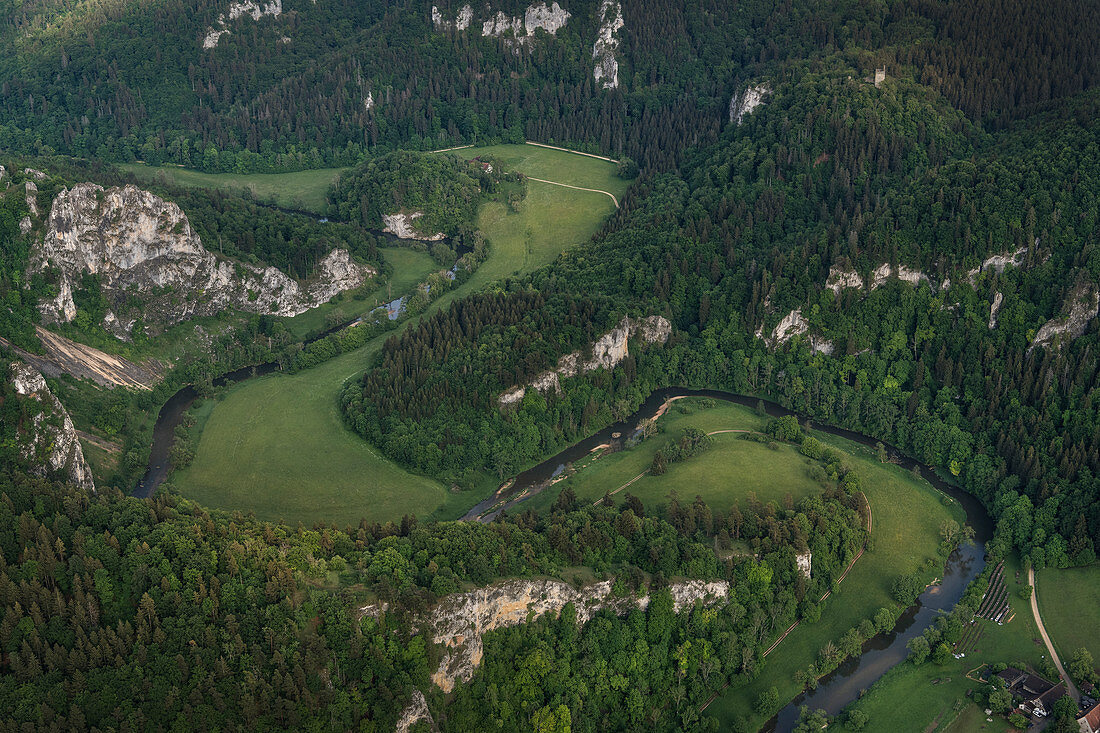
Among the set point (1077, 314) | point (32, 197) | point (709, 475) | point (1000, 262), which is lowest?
point (709, 475)

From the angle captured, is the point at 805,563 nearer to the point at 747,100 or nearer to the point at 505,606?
the point at 505,606

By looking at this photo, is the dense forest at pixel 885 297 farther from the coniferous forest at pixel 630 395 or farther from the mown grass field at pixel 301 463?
the mown grass field at pixel 301 463

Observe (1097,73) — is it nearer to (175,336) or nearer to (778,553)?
(778,553)

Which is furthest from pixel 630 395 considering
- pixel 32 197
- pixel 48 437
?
pixel 32 197

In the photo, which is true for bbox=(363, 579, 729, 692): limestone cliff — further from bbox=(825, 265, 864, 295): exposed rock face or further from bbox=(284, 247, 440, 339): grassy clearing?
bbox=(284, 247, 440, 339): grassy clearing

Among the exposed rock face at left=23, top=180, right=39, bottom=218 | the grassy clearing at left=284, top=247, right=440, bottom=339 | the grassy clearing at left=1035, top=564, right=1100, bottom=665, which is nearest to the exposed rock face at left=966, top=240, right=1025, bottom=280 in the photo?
the grassy clearing at left=1035, top=564, right=1100, bottom=665

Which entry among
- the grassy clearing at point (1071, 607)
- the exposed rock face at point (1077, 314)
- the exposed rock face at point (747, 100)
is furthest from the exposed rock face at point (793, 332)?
the exposed rock face at point (747, 100)
